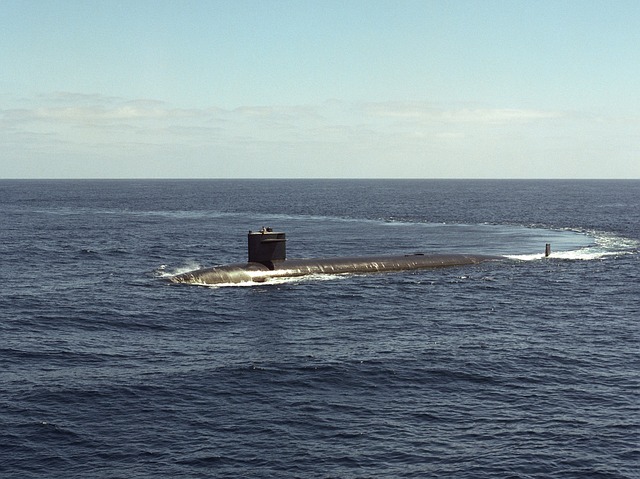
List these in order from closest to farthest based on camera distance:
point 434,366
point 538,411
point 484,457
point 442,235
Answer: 1. point 484,457
2. point 538,411
3. point 434,366
4. point 442,235

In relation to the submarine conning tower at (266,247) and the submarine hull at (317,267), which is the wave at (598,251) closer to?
the submarine hull at (317,267)

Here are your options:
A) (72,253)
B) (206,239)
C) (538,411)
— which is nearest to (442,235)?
(206,239)

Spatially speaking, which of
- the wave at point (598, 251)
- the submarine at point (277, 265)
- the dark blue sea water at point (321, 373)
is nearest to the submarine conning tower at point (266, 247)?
the submarine at point (277, 265)

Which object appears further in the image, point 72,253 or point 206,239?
point 206,239

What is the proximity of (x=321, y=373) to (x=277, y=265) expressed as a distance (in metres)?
35.4

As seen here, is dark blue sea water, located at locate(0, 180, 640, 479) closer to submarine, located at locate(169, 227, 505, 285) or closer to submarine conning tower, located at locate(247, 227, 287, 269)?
submarine, located at locate(169, 227, 505, 285)

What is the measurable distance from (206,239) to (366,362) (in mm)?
76255

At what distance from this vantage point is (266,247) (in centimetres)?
7981

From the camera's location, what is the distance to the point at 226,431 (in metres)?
35.8

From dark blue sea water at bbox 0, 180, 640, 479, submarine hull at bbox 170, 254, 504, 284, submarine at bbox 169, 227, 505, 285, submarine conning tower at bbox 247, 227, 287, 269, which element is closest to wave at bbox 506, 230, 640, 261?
dark blue sea water at bbox 0, 180, 640, 479

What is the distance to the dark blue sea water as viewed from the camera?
1304 inches

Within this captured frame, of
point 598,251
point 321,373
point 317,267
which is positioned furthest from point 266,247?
point 598,251

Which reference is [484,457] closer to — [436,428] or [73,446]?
[436,428]

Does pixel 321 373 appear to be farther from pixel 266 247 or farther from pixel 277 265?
pixel 266 247
